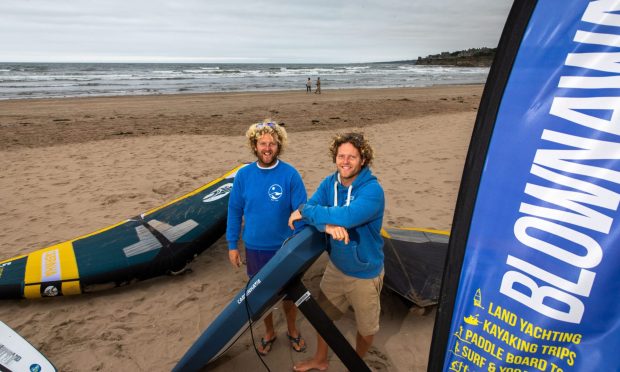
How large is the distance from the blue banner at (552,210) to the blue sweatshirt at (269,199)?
53.8 inches

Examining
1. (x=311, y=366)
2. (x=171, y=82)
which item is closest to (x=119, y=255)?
(x=311, y=366)

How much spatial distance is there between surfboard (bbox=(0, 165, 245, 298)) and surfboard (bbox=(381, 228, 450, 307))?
212cm

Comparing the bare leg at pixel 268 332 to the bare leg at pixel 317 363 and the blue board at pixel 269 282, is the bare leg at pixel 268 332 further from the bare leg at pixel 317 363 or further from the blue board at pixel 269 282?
the blue board at pixel 269 282

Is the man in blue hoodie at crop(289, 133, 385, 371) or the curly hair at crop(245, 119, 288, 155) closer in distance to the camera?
the man in blue hoodie at crop(289, 133, 385, 371)

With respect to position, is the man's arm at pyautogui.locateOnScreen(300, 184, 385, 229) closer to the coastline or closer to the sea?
the coastline

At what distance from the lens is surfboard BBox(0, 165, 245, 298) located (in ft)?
12.0

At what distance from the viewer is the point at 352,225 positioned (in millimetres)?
1940

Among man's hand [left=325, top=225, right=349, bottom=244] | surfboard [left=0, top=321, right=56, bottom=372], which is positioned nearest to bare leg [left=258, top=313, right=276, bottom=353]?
man's hand [left=325, top=225, right=349, bottom=244]

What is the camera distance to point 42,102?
18922 millimetres

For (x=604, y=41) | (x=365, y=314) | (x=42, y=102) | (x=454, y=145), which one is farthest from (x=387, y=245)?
(x=42, y=102)

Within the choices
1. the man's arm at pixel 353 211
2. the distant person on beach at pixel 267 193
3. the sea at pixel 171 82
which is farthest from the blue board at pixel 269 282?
the sea at pixel 171 82

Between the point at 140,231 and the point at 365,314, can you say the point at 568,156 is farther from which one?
the point at 140,231

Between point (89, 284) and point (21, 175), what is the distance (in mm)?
5164

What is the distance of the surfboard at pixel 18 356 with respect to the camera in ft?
8.42
